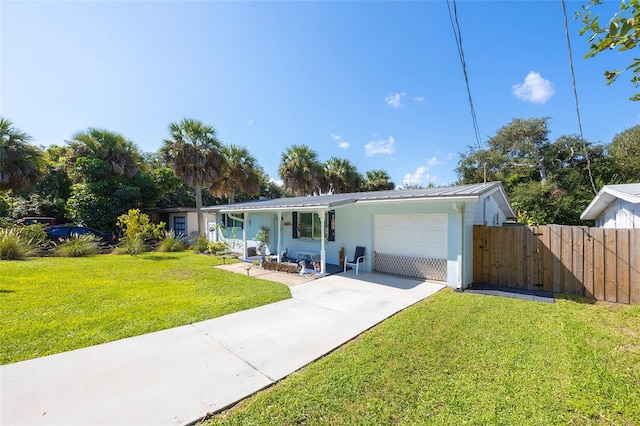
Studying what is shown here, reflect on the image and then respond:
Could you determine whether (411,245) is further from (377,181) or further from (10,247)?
(377,181)

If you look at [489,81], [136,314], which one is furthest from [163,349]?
[489,81]

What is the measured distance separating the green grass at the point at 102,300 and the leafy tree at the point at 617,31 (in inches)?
238

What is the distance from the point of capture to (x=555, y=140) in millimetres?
23812

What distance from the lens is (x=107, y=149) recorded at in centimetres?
1722

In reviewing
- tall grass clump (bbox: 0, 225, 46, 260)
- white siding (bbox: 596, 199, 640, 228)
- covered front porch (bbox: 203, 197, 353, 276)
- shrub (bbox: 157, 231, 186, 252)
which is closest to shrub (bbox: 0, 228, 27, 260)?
tall grass clump (bbox: 0, 225, 46, 260)

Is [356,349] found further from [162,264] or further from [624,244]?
[162,264]

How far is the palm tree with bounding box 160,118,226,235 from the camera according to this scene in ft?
57.1

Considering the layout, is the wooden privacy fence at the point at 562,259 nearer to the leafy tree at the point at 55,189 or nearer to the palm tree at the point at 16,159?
the palm tree at the point at 16,159

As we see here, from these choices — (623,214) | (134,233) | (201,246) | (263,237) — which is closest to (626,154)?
(623,214)

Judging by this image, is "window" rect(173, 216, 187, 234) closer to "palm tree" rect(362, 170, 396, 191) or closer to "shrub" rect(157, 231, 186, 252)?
"shrub" rect(157, 231, 186, 252)

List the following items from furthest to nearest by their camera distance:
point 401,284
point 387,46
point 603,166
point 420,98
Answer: point 603,166, point 420,98, point 387,46, point 401,284

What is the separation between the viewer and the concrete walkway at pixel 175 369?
8.61 ft

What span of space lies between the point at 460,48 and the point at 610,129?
28471mm

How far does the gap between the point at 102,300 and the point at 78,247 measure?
9203 mm
